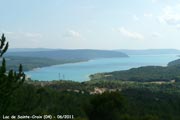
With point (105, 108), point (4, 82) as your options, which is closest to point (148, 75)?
point (105, 108)

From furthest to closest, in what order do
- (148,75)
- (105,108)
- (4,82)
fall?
(148,75)
(105,108)
(4,82)

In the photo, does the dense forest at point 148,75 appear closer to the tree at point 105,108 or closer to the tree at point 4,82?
the tree at point 105,108

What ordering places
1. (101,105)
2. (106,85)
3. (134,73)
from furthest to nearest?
(134,73)
(106,85)
(101,105)

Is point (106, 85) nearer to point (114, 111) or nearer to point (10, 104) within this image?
point (114, 111)

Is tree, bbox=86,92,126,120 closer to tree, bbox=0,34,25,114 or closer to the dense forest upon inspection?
tree, bbox=0,34,25,114

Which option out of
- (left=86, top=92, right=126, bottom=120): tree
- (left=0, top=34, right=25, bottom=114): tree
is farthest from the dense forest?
(left=0, top=34, right=25, bottom=114): tree

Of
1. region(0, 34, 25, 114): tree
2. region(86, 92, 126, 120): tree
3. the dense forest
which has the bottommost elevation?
the dense forest

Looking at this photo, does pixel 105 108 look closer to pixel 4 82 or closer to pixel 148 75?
pixel 4 82

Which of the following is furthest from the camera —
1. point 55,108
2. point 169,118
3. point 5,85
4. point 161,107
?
point 161,107

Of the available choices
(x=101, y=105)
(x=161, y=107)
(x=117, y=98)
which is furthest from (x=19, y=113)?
(x=161, y=107)

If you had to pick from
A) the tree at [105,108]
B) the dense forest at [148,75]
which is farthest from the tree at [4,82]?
the dense forest at [148,75]

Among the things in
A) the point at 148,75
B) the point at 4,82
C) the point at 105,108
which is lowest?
the point at 148,75
